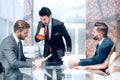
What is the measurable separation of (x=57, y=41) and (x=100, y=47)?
1.36 feet

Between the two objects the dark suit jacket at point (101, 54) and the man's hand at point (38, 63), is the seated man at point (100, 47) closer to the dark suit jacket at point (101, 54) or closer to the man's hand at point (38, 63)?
the dark suit jacket at point (101, 54)

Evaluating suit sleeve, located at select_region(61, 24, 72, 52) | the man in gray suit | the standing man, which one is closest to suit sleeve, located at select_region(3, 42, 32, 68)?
the man in gray suit

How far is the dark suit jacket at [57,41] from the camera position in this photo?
2453mm

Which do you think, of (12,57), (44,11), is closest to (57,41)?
(44,11)

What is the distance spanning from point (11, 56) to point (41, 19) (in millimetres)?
533

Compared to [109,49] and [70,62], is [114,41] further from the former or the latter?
[70,62]

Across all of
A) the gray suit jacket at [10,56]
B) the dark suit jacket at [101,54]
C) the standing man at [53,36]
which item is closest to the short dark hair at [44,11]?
the standing man at [53,36]

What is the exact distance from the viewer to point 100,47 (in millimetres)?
2297

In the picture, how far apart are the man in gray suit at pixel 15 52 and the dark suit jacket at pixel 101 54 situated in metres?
0.44

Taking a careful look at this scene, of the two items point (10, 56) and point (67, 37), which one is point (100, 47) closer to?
point (67, 37)

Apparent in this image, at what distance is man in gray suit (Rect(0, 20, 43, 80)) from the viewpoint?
2090 millimetres

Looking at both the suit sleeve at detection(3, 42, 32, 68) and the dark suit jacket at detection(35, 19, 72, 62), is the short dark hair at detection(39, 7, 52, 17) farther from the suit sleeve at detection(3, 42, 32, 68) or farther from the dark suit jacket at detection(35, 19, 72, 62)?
the suit sleeve at detection(3, 42, 32, 68)

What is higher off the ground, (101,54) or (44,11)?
(44,11)

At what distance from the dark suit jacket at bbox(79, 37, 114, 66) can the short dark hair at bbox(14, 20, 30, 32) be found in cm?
58
